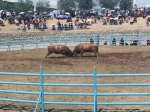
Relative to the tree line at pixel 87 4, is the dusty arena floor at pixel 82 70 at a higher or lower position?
lower

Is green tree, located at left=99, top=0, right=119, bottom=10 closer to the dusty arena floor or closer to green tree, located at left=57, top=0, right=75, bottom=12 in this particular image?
green tree, located at left=57, top=0, right=75, bottom=12

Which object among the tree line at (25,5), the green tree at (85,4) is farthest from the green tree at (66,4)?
the tree line at (25,5)

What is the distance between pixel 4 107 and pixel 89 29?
102 ft

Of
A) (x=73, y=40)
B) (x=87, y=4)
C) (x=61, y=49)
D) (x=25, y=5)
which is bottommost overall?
(x=73, y=40)

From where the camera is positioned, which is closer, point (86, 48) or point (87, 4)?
point (86, 48)

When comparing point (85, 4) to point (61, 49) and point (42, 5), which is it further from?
point (61, 49)

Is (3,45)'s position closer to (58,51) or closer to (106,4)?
(58,51)

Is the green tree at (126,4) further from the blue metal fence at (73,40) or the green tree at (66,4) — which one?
the blue metal fence at (73,40)

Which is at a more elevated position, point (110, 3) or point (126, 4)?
point (110, 3)

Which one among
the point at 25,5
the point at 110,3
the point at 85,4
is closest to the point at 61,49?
the point at 25,5

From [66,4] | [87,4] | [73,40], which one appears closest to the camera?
[73,40]

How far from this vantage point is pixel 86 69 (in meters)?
16.5

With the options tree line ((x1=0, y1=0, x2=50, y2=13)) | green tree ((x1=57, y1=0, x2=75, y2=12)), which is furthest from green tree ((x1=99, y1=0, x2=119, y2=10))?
tree line ((x1=0, y1=0, x2=50, y2=13))

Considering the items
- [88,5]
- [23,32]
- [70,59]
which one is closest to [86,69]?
[70,59]
